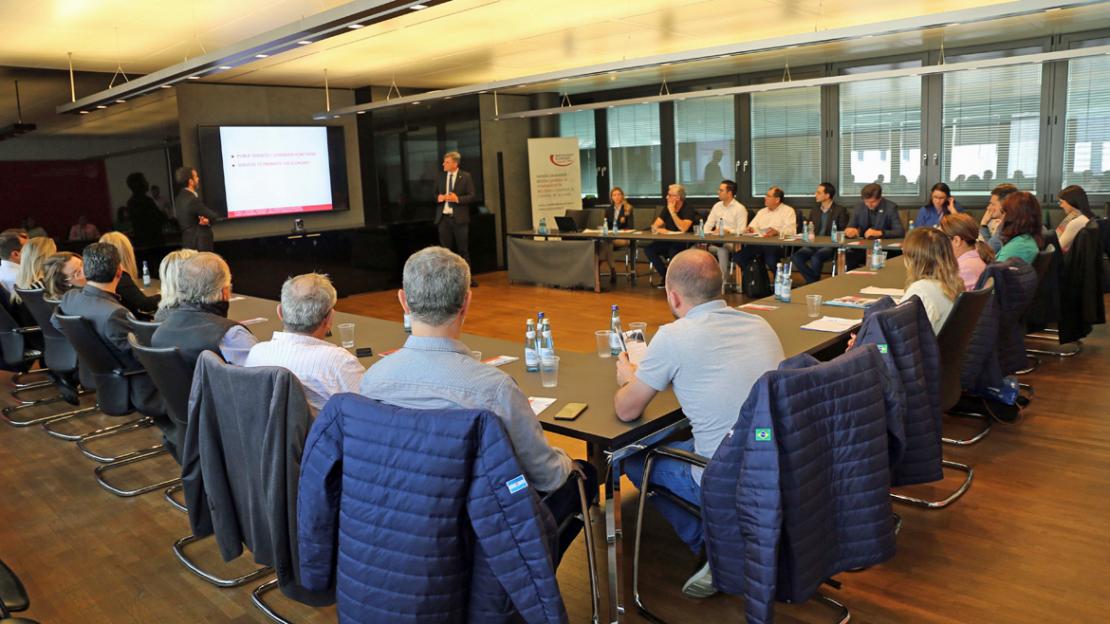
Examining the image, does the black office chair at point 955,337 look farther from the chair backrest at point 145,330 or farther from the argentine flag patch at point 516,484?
the chair backrest at point 145,330

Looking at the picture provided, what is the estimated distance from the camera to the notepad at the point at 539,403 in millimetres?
2684

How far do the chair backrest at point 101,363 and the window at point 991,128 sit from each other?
369 inches

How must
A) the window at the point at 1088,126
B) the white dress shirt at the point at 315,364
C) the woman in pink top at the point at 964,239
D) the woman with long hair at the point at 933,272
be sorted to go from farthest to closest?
1. the window at the point at 1088,126
2. the woman in pink top at the point at 964,239
3. the woman with long hair at the point at 933,272
4. the white dress shirt at the point at 315,364

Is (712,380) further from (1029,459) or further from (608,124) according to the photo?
(608,124)

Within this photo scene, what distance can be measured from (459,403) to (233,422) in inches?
34.5

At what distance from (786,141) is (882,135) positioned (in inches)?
50.5

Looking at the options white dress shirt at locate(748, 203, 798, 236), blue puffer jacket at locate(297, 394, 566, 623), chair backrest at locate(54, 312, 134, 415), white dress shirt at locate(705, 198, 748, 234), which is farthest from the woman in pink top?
white dress shirt at locate(705, 198, 748, 234)

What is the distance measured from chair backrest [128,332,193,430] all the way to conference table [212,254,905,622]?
766 mm

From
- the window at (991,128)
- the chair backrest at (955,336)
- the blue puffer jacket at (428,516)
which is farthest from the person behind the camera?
the window at (991,128)

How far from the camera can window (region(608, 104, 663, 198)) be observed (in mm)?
12586

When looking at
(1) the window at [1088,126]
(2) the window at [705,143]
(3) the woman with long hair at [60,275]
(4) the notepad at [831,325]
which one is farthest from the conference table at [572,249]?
(3) the woman with long hair at [60,275]

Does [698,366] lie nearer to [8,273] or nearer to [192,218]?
[8,273]

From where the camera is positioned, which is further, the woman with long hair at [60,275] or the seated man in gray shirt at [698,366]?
the woman with long hair at [60,275]

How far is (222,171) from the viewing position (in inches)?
385
